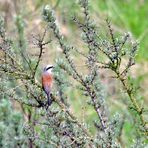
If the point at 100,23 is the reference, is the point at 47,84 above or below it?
below

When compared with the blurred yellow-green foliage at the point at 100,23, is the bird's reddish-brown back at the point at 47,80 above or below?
below

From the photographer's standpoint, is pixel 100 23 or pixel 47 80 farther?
pixel 100 23

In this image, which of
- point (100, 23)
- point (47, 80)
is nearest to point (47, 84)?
point (47, 80)

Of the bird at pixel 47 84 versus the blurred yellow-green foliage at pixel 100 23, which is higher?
the blurred yellow-green foliage at pixel 100 23

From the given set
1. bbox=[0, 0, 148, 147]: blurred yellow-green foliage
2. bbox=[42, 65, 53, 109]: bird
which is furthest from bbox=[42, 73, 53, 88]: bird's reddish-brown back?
bbox=[0, 0, 148, 147]: blurred yellow-green foliage

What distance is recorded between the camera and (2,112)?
3.07m

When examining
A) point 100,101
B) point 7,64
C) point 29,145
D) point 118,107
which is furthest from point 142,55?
point 7,64

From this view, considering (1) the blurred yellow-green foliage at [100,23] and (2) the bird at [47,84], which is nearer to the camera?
(2) the bird at [47,84]

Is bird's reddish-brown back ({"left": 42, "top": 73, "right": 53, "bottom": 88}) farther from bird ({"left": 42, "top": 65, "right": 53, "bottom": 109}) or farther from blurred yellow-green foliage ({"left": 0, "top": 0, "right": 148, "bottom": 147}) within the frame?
blurred yellow-green foliage ({"left": 0, "top": 0, "right": 148, "bottom": 147})

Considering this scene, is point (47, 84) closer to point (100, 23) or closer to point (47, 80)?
point (47, 80)

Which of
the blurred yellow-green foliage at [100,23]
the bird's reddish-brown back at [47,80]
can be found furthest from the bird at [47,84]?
the blurred yellow-green foliage at [100,23]

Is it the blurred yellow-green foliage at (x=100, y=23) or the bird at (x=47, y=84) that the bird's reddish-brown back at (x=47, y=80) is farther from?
the blurred yellow-green foliage at (x=100, y=23)

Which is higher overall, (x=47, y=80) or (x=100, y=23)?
(x=100, y=23)

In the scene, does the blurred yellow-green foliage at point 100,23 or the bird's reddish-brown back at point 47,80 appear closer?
the bird's reddish-brown back at point 47,80
